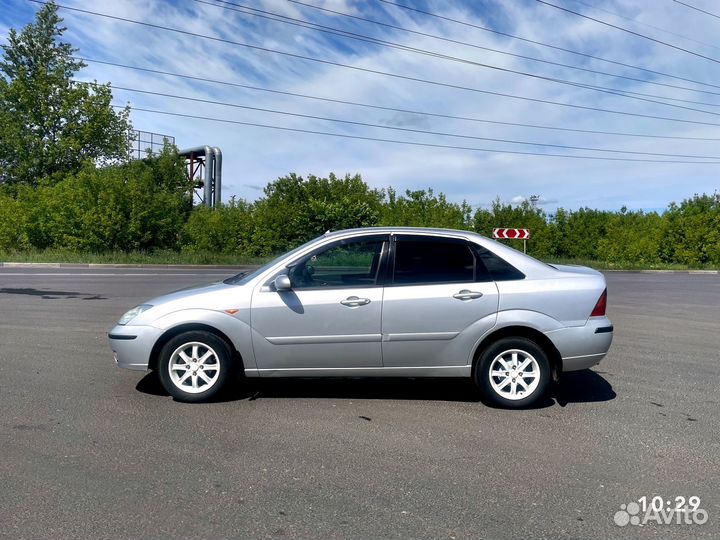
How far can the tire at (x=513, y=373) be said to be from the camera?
5477 mm

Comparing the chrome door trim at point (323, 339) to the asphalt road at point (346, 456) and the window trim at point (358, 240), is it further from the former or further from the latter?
the asphalt road at point (346, 456)

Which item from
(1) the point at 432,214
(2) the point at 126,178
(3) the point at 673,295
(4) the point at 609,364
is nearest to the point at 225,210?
(2) the point at 126,178

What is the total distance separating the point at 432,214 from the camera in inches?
1384

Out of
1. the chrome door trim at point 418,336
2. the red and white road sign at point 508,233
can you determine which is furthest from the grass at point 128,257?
the chrome door trim at point 418,336

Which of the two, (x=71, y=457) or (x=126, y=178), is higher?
(x=126, y=178)

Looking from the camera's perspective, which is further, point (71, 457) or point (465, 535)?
point (71, 457)

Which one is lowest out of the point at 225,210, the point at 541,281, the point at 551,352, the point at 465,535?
the point at 465,535

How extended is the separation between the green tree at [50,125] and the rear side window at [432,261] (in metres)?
43.1

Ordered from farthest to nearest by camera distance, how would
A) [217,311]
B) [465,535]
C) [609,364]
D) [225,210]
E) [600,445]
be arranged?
[225,210]
[609,364]
[217,311]
[600,445]
[465,535]

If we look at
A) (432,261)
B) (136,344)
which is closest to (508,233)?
(432,261)

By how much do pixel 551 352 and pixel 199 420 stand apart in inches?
126

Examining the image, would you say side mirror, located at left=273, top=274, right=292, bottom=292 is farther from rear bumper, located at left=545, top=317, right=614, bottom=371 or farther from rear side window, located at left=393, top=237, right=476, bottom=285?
rear bumper, located at left=545, top=317, right=614, bottom=371

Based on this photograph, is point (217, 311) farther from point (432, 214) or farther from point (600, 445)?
point (432, 214)

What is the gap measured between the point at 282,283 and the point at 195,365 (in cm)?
112
